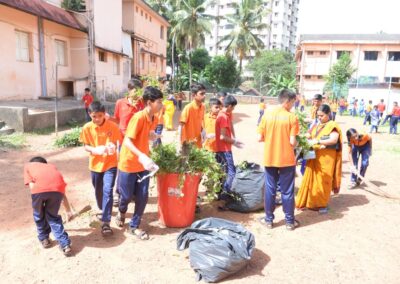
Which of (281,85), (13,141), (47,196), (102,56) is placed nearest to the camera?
(47,196)

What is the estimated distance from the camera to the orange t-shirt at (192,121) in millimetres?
5016

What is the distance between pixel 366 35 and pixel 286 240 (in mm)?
42337

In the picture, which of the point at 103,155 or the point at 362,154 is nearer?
the point at 103,155

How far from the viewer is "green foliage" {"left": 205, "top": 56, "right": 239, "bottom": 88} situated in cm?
3900

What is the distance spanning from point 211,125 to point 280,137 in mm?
1560

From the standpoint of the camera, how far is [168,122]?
13742mm

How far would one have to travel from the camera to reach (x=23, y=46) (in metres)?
13.8

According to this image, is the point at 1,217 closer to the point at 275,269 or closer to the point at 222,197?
the point at 222,197

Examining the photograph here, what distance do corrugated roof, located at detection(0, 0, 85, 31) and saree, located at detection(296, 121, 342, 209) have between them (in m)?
11.2

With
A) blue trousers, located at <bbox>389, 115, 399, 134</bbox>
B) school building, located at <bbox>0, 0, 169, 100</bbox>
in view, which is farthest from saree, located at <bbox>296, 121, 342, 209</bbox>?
blue trousers, located at <bbox>389, 115, 399, 134</bbox>

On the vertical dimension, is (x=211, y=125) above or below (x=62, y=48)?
below

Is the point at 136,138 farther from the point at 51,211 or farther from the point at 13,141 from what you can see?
the point at 13,141

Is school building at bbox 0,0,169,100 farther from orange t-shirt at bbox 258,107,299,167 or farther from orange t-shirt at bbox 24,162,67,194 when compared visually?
orange t-shirt at bbox 258,107,299,167

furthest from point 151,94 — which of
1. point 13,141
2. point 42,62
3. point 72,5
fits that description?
point 72,5
